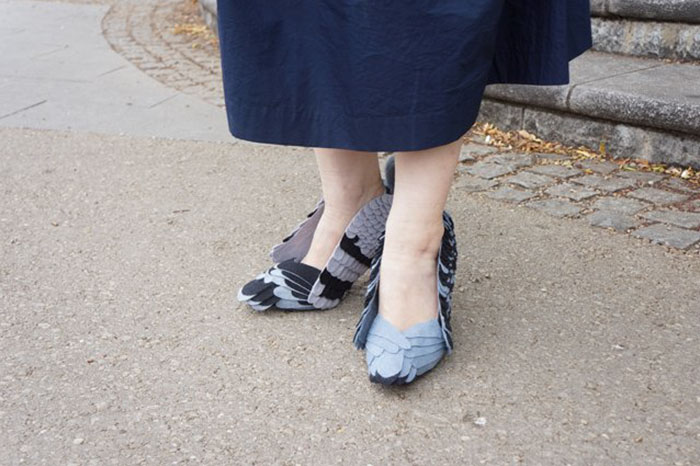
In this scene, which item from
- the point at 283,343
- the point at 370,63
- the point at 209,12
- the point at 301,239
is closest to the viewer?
the point at 370,63

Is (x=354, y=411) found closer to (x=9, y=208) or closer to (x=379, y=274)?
(x=379, y=274)

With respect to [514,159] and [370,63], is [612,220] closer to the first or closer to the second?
[514,159]

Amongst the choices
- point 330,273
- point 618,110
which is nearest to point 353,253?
point 330,273

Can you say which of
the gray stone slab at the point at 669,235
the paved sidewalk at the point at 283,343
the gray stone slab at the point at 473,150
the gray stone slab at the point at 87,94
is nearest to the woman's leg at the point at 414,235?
the paved sidewalk at the point at 283,343

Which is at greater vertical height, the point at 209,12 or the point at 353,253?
the point at 209,12

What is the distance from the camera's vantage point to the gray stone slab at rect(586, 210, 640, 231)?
2.90 metres

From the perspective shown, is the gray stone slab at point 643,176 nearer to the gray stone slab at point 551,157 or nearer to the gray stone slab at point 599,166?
the gray stone slab at point 599,166

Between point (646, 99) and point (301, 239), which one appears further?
point (646, 99)

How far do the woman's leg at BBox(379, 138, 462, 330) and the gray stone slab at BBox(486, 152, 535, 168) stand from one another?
1.54 meters

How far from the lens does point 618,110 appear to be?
11.4ft

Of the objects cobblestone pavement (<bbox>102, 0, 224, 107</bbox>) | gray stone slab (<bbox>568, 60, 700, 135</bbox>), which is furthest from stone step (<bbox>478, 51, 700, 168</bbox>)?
cobblestone pavement (<bbox>102, 0, 224, 107</bbox>)

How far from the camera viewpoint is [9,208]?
311 centimetres

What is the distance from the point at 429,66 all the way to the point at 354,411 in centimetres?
70

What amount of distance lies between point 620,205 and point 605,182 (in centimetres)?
23
